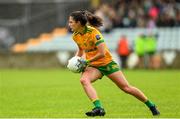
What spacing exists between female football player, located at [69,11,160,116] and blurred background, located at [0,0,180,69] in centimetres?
2560

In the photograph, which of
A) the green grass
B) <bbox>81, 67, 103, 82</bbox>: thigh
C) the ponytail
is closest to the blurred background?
the green grass

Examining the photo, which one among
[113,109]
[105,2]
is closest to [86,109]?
[113,109]

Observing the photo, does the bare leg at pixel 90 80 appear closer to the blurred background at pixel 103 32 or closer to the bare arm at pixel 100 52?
the bare arm at pixel 100 52

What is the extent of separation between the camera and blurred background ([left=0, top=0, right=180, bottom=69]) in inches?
1578

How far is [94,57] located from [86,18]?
0.79 m

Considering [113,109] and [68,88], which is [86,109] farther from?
[68,88]

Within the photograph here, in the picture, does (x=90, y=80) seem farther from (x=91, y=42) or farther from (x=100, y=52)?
(x=91, y=42)

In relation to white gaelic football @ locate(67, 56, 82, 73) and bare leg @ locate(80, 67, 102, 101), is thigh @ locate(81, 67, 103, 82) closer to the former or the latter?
bare leg @ locate(80, 67, 102, 101)

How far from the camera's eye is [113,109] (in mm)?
15766

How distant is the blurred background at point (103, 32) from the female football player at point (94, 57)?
84.0 feet

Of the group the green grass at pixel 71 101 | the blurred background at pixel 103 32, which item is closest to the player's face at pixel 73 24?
the green grass at pixel 71 101

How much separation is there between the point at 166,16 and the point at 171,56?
110 inches

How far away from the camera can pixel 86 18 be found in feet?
45.7

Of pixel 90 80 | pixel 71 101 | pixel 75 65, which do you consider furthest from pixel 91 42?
pixel 71 101
